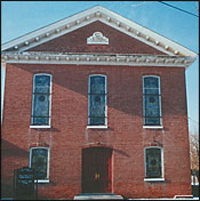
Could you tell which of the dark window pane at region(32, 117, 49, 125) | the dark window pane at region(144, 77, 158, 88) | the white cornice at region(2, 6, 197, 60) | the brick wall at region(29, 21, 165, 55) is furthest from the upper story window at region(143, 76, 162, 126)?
the dark window pane at region(32, 117, 49, 125)

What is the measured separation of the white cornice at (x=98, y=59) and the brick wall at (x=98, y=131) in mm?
275

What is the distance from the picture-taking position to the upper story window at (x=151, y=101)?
1694cm

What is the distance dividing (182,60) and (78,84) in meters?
5.89

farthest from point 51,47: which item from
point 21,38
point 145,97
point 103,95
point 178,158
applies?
point 178,158

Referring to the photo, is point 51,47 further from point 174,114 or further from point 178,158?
point 178,158

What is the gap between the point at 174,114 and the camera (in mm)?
16938

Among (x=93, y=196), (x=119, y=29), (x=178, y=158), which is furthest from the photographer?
(x=119, y=29)

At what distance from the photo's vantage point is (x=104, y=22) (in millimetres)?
17906

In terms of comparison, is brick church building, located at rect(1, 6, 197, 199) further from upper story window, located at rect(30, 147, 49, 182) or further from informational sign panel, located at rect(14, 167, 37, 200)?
informational sign panel, located at rect(14, 167, 37, 200)

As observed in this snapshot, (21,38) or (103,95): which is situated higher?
(21,38)

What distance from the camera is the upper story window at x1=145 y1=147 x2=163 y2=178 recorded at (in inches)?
640

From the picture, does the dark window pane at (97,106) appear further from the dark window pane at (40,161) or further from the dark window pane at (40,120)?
the dark window pane at (40,161)

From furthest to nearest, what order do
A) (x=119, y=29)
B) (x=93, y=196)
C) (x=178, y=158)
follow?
(x=119, y=29), (x=178, y=158), (x=93, y=196)

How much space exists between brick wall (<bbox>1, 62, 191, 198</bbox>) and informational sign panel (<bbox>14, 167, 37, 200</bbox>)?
110cm
